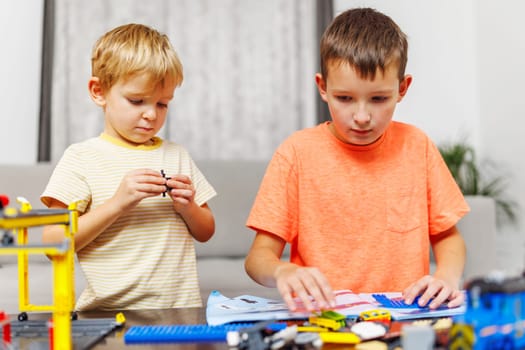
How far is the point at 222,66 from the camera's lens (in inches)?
150

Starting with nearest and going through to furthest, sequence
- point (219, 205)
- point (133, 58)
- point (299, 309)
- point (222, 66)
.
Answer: point (299, 309)
point (133, 58)
point (219, 205)
point (222, 66)

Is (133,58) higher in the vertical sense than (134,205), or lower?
higher

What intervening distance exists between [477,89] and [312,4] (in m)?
1.33

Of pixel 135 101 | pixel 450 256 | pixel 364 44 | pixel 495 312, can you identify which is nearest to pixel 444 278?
pixel 450 256

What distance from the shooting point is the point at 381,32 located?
112 centimetres

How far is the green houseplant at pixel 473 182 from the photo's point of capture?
361cm

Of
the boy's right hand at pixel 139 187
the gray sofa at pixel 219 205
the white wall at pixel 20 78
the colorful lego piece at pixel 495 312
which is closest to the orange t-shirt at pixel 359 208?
the boy's right hand at pixel 139 187

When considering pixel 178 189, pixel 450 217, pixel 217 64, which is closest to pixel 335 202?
pixel 450 217

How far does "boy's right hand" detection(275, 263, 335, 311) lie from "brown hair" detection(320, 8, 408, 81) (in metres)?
0.42

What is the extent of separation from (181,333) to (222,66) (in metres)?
3.20

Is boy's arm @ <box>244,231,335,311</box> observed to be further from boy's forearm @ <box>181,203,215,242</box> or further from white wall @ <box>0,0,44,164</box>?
white wall @ <box>0,0,44,164</box>

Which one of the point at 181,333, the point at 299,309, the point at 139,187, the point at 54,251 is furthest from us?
the point at 139,187

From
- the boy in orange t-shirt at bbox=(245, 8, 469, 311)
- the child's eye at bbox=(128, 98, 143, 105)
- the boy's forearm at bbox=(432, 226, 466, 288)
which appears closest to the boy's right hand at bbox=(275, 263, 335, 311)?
the boy in orange t-shirt at bbox=(245, 8, 469, 311)

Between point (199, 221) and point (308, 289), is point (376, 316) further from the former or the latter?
point (199, 221)
